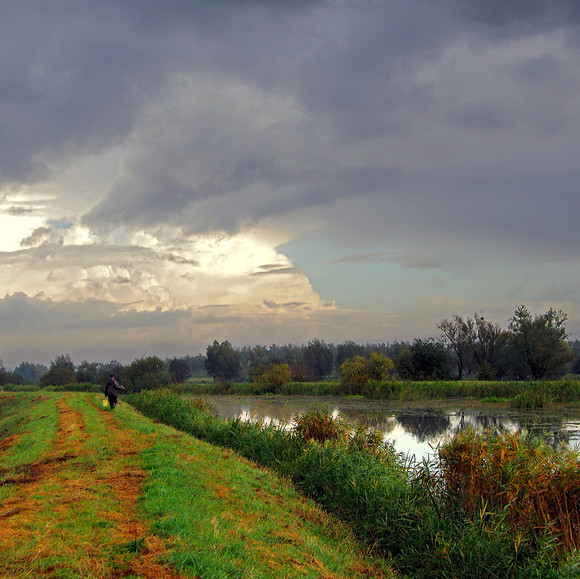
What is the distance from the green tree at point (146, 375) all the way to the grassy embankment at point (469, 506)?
58.1 m

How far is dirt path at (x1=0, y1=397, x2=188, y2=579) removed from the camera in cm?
601

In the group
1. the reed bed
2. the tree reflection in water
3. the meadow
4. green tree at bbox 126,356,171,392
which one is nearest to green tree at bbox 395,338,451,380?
the tree reflection in water

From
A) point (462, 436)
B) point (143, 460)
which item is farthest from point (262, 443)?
point (462, 436)

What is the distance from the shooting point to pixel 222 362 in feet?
412

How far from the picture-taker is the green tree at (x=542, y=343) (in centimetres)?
6041

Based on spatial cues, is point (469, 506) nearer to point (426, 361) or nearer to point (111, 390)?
point (111, 390)

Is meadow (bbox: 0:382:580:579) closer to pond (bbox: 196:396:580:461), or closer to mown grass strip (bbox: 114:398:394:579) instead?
mown grass strip (bbox: 114:398:394:579)

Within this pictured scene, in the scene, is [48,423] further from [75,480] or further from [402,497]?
[402,497]

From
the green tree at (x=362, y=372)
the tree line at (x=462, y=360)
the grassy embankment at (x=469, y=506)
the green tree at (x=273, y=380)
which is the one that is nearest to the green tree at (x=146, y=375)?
the tree line at (x=462, y=360)

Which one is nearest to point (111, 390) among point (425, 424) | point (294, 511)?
point (425, 424)

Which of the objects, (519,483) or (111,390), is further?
(111,390)

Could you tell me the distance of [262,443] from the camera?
17656 millimetres

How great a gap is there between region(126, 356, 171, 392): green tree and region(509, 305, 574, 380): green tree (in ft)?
154

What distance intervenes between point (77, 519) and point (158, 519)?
123 centimetres
